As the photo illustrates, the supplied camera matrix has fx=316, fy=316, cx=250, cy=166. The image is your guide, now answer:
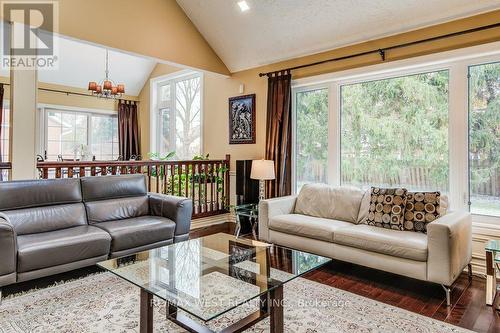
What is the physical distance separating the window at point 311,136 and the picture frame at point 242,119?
801mm

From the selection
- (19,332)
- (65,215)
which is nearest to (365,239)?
(19,332)

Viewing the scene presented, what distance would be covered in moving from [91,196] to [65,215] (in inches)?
13.8

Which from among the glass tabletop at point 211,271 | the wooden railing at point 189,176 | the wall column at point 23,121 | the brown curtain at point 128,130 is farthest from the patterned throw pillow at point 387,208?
the brown curtain at point 128,130

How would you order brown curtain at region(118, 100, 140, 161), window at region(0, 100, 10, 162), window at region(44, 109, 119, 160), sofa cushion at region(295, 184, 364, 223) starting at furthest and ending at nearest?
brown curtain at region(118, 100, 140, 161), window at region(44, 109, 119, 160), window at region(0, 100, 10, 162), sofa cushion at region(295, 184, 364, 223)

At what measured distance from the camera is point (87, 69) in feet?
22.2

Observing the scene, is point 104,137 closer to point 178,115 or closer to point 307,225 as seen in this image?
point 178,115

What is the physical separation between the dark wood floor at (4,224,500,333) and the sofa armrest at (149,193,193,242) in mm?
916

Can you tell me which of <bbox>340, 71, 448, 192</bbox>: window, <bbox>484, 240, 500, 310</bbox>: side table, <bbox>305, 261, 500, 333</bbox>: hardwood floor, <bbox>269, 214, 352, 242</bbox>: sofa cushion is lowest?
<bbox>305, 261, 500, 333</bbox>: hardwood floor

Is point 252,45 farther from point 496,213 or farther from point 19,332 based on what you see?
point 19,332

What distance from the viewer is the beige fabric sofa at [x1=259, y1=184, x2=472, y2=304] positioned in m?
2.55

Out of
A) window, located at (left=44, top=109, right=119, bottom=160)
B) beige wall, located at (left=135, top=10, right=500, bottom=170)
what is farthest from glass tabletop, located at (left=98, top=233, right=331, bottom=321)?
window, located at (left=44, top=109, right=119, bottom=160)

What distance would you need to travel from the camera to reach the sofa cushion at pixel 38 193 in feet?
9.83

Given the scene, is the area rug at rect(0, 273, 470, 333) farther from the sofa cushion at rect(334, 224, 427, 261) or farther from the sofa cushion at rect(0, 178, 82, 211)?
the sofa cushion at rect(0, 178, 82, 211)

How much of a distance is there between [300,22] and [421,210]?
2.71 meters
